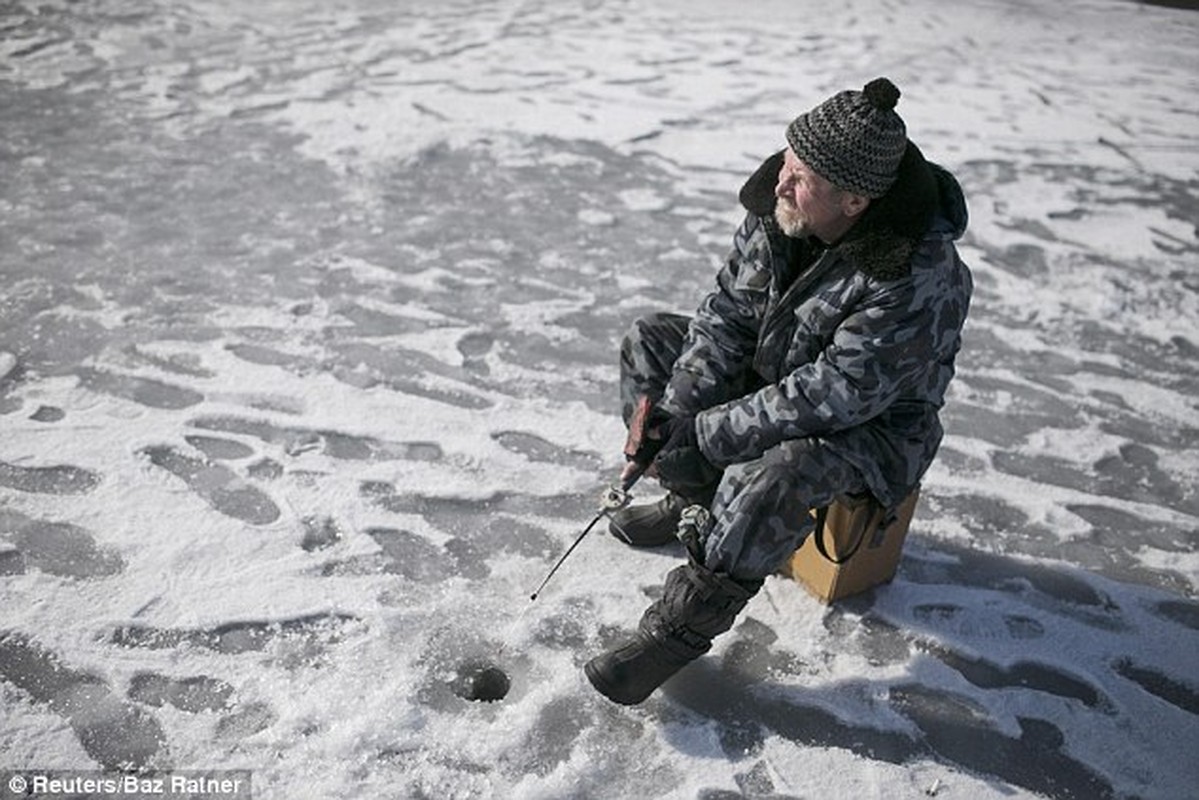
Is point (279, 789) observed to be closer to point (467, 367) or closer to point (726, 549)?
point (726, 549)

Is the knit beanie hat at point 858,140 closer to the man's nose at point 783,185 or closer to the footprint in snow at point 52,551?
the man's nose at point 783,185

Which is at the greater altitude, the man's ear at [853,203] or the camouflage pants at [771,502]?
the man's ear at [853,203]

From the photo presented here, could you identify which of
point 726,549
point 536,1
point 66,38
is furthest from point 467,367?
point 536,1

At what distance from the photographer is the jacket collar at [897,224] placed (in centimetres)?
201

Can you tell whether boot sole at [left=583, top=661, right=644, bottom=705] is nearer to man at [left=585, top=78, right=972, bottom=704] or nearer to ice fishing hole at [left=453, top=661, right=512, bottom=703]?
man at [left=585, top=78, right=972, bottom=704]

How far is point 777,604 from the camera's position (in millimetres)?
2508

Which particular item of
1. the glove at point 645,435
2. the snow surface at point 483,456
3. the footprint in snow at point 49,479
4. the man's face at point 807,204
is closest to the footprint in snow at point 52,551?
the snow surface at point 483,456

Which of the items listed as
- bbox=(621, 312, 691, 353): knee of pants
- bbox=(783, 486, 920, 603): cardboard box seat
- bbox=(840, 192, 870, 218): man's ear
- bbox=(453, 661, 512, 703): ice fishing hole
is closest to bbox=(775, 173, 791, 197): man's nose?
bbox=(840, 192, 870, 218): man's ear

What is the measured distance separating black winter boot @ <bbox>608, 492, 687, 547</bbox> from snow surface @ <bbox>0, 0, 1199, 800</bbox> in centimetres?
6

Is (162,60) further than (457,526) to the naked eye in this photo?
Yes

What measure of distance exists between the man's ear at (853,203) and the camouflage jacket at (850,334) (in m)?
0.03

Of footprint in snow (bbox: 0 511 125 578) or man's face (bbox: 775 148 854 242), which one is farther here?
footprint in snow (bbox: 0 511 125 578)

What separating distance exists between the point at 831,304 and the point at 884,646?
97 cm

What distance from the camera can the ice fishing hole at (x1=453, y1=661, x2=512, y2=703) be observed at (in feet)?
7.16
